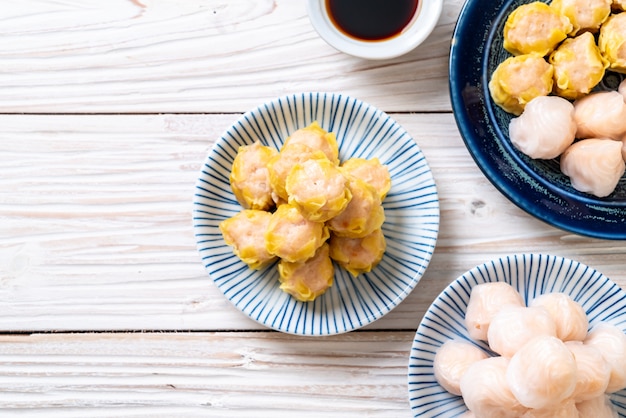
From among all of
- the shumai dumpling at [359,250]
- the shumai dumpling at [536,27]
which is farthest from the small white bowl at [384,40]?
the shumai dumpling at [359,250]

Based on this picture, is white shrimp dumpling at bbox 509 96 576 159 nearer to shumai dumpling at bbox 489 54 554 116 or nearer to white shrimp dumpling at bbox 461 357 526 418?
shumai dumpling at bbox 489 54 554 116

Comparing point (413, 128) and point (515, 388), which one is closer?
point (515, 388)

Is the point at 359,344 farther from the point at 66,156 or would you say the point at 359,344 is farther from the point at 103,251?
the point at 66,156

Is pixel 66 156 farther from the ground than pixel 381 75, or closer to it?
closer to it

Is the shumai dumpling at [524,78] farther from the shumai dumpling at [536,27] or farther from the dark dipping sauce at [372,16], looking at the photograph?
the dark dipping sauce at [372,16]

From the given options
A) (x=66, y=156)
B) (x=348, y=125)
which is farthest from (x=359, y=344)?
(x=66, y=156)

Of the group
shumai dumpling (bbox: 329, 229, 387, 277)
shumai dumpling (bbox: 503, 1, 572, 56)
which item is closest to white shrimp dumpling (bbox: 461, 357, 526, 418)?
shumai dumpling (bbox: 329, 229, 387, 277)

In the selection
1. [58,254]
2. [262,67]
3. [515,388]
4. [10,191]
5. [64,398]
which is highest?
[262,67]

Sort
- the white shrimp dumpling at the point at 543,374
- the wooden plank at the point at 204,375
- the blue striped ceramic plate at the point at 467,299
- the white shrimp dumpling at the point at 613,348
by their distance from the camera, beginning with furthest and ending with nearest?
the wooden plank at the point at 204,375, the blue striped ceramic plate at the point at 467,299, the white shrimp dumpling at the point at 613,348, the white shrimp dumpling at the point at 543,374
